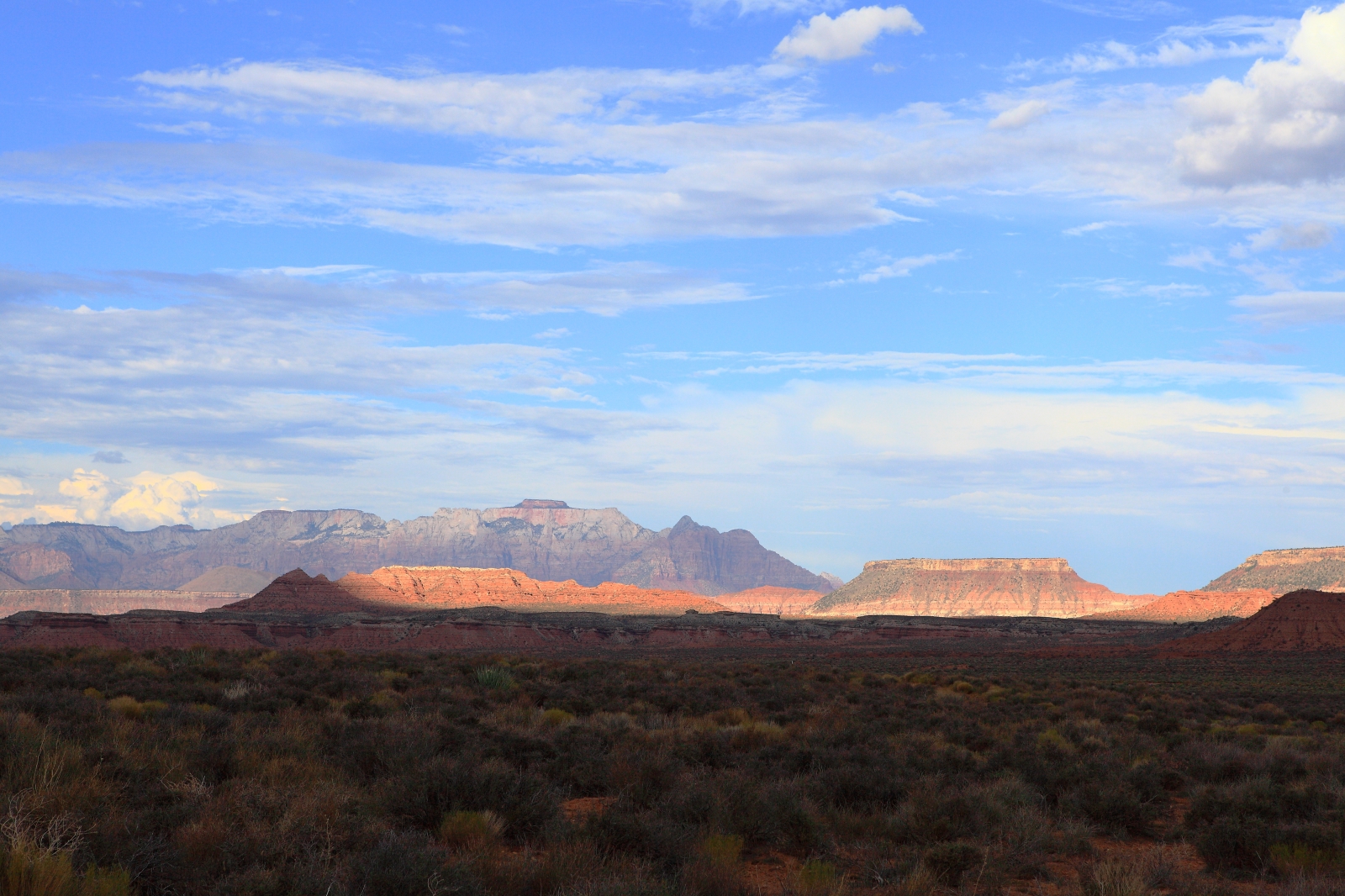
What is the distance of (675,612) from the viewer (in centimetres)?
16462

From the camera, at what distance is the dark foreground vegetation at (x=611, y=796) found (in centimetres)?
764

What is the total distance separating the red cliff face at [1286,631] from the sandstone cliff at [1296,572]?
101693mm

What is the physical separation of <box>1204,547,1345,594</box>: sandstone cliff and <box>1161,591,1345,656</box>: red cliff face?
101693 mm

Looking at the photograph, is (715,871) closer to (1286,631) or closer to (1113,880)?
(1113,880)

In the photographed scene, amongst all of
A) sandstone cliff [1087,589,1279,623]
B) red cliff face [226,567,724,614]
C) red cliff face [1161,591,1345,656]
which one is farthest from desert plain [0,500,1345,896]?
sandstone cliff [1087,589,1279,623]

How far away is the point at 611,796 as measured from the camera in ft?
38.9

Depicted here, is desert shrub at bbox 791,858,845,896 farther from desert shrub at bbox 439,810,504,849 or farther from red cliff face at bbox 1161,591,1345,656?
red cliff face at bbox 1161,591,1345,656

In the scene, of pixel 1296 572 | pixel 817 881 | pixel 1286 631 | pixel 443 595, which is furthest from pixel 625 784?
pixel 1296 572

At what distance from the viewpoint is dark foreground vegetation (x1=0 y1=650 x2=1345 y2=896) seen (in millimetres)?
7641

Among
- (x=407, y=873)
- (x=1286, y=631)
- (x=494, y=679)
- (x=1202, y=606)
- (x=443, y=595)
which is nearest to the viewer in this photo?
(x=407, y=873)

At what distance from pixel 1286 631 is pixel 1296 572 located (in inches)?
5198

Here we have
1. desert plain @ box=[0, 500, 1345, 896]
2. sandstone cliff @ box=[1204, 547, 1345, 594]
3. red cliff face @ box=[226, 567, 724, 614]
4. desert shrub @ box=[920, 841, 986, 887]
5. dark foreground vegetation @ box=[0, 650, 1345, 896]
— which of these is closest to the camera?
dark foreground vegetation @ box=[0, 650, 1345, 896]

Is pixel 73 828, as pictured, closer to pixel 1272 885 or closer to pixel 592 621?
pixel 1272 885

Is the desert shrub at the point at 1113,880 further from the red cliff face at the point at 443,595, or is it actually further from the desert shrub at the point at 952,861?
the red cliff face at the point at 443,595
